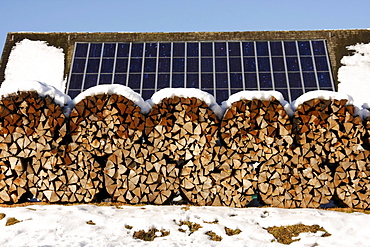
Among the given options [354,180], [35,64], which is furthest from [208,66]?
[354,180]

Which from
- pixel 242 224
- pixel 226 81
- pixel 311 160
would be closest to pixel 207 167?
pixel 242 224

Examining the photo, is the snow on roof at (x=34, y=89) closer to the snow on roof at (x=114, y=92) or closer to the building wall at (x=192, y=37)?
the snow on roof at (x=114, y=92)

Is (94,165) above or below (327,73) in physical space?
below

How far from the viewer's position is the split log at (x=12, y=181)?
656cm

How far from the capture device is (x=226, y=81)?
533 inches

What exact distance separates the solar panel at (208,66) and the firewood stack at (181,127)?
601 cm

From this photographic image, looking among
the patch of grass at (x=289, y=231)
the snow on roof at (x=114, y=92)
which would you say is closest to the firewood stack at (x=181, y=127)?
the snow on roof at (x=114, y=92)

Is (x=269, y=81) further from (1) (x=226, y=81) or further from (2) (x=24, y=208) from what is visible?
(2) (x=24, y=208)

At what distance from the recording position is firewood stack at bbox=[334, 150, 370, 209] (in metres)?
6.83

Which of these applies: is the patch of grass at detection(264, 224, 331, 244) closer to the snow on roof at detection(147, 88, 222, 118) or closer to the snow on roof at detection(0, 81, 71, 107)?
the snow on roof at detection(147, 88, 222, 118)

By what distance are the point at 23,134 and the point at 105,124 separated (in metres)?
1.38

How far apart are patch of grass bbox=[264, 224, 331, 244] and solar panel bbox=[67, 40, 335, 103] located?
24.4ft

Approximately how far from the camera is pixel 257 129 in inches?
273

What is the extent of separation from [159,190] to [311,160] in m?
2.70
